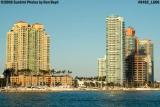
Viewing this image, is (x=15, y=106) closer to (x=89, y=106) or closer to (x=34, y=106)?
(x=34, y=106)

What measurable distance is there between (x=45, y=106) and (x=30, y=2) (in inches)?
2088

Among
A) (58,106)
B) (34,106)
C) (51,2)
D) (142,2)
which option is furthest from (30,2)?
(58,106)

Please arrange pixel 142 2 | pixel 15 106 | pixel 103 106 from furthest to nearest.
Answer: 1. pixel 103 106
2. pixel 15 106
3. pixel 142 2

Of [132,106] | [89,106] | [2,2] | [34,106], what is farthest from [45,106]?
[2,2]

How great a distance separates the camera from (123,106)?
4134 inches

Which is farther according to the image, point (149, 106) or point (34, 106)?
point (149, 106)

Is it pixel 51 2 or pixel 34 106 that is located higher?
pixel 51 2

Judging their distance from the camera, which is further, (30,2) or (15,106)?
(15,106)

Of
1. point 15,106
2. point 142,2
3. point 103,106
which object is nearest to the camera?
point 142,2

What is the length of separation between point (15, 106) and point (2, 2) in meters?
49.1

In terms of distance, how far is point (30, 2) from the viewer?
52750 millimetres

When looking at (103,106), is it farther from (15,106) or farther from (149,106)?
(15,106)

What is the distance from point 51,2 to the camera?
53.1m

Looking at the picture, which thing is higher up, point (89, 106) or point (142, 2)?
point (142, 2)
